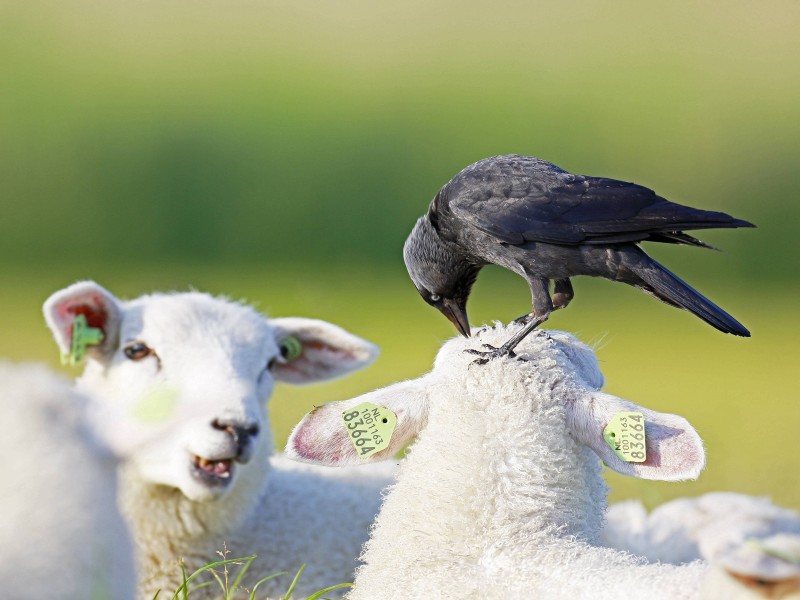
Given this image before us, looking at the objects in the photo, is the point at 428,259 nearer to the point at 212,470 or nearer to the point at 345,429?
the point at 212,470

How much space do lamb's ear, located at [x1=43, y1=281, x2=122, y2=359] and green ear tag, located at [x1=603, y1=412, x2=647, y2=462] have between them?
78.4 inches

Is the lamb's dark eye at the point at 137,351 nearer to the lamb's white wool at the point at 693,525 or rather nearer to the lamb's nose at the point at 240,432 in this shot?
the lamb's nose at the point at 240,432

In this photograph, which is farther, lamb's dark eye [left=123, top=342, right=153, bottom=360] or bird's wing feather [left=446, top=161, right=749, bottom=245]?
lamb's dark eye [left=123, top=342, right=153, bottom=360]

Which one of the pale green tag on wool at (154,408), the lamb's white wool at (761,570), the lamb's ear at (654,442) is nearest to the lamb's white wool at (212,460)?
the pale green tag on wool at (154,408)

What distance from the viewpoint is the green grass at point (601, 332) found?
7570mm

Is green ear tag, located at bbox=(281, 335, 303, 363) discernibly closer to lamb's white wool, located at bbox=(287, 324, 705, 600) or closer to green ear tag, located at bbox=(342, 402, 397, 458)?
lamb's white wool, located at bbox=(287, 324, 705, 600)

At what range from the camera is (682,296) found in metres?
3.08

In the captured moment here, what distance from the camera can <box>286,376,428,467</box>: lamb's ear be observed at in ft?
8.95

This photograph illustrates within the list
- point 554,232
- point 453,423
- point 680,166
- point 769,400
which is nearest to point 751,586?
point 453,423

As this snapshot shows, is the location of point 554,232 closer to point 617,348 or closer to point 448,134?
point 617,348

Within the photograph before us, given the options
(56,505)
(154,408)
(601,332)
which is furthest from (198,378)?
(601,332)

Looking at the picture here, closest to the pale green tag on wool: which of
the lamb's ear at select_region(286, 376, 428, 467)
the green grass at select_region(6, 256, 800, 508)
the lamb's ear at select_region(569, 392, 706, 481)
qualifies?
the lamb's ear at select_region(286, 376, 428, 467)

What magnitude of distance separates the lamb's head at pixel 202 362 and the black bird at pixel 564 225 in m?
0.73

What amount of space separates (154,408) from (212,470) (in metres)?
0.94
